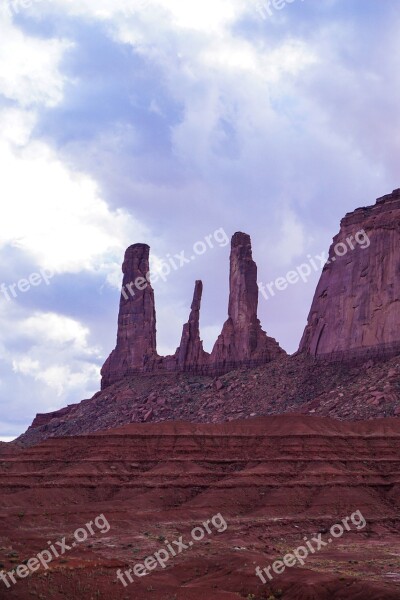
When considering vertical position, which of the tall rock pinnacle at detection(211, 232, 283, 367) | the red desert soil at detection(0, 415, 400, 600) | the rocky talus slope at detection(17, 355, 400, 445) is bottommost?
the red desert soil at detection(0, 415, 400, 600)

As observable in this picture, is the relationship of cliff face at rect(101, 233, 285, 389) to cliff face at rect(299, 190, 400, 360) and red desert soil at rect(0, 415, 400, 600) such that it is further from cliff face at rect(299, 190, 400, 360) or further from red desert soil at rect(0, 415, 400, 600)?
red desert soil at rect(0, 415, 400, 600)

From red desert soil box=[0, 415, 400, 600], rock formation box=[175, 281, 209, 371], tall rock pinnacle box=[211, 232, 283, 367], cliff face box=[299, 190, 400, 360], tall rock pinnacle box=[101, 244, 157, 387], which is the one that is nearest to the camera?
red desert soil box=[0, 415, 400, 600]

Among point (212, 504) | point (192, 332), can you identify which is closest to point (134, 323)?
point (192, 332)

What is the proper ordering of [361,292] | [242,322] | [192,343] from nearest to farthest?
[361,292]
[242,322]
[192,343]

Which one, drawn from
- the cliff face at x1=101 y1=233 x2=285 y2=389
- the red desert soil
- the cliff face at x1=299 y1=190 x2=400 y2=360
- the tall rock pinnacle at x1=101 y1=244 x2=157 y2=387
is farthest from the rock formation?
the red desert soil

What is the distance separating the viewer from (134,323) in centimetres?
13162

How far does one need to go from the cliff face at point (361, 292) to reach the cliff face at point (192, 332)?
1032 cm

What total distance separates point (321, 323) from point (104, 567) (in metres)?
66.8

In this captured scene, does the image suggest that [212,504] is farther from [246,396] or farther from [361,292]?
[361,292]

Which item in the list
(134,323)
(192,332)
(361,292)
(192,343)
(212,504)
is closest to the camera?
(212,504)

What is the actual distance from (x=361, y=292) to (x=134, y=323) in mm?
45547

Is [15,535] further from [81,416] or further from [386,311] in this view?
[81,416]

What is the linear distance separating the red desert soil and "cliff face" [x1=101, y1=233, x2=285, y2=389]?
124ft

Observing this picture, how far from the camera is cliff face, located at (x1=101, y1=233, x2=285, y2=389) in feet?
368
